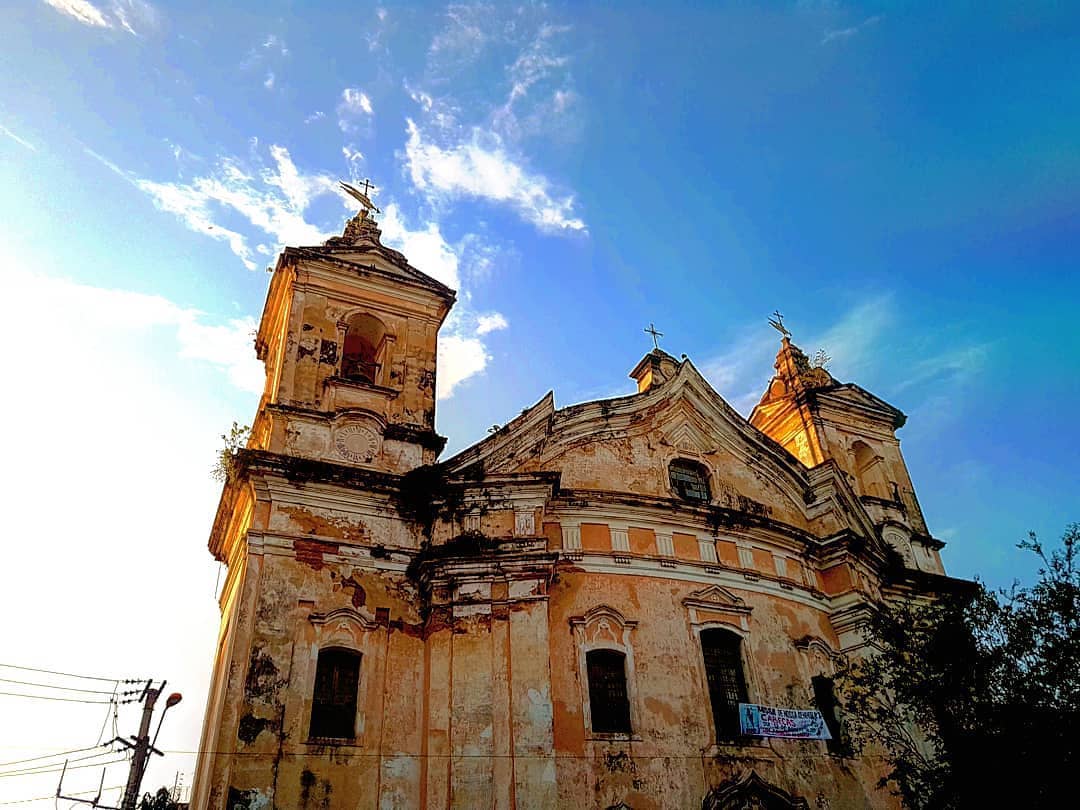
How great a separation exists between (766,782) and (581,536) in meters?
4.92

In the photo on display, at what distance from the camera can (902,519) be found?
2083cm

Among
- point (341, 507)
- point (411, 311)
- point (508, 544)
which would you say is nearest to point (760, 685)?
point (508, 544)

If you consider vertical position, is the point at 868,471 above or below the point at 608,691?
above

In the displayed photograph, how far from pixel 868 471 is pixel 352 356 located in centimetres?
1361

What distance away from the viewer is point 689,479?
A: 56.1 ft

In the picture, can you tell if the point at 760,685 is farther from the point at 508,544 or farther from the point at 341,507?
the point at 341,507

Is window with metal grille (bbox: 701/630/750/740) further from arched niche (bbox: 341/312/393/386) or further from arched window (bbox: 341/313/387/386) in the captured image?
arched window (bbox: 341/313/387/386)

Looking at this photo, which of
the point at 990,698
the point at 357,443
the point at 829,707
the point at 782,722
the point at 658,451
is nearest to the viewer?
the point at 990,698

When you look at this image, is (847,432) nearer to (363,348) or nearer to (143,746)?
(363,348)

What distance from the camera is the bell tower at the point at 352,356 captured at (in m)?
14.8

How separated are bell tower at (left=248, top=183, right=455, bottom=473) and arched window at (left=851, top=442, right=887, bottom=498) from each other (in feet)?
38.6

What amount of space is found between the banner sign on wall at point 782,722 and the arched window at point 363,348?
9.13 meters

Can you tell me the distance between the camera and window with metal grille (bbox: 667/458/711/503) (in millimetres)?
16797

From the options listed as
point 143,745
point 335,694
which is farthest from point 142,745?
point 335,694
